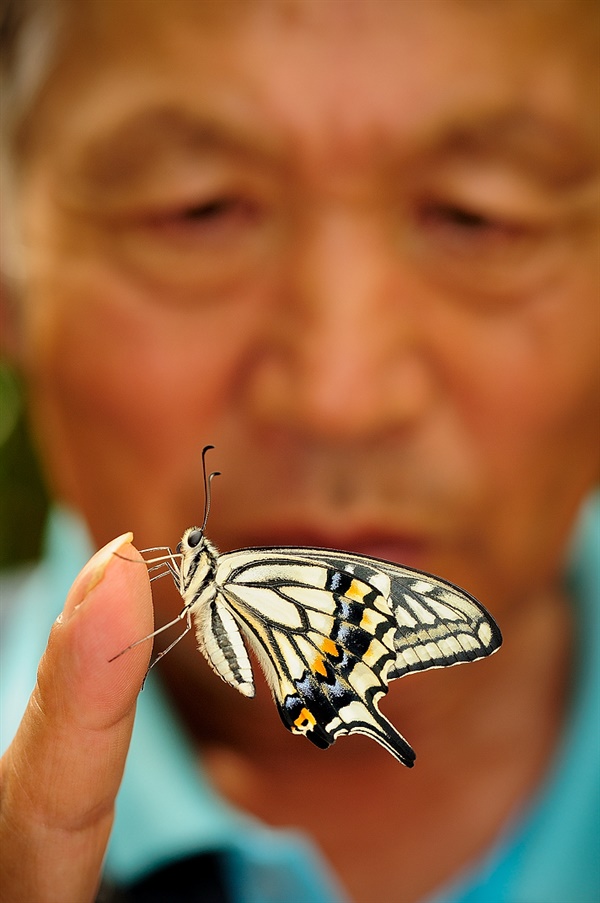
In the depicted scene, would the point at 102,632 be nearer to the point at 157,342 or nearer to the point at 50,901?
the point at 50,901

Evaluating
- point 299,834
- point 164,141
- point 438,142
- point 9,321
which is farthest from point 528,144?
point 299,834

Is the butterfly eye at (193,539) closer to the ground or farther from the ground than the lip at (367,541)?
farther from the ground

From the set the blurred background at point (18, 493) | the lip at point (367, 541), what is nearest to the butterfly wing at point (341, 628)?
the lip at point (367, 541)

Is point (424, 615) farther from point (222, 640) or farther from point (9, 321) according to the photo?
point (9, 321)

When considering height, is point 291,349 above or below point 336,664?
above

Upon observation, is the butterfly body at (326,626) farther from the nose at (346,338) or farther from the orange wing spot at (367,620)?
the nose at (346,338)

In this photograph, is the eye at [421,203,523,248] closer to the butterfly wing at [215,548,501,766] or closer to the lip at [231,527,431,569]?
the lip at [231,527,431,569]

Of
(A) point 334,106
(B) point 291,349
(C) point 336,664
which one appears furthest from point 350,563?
(A) point 334,106
